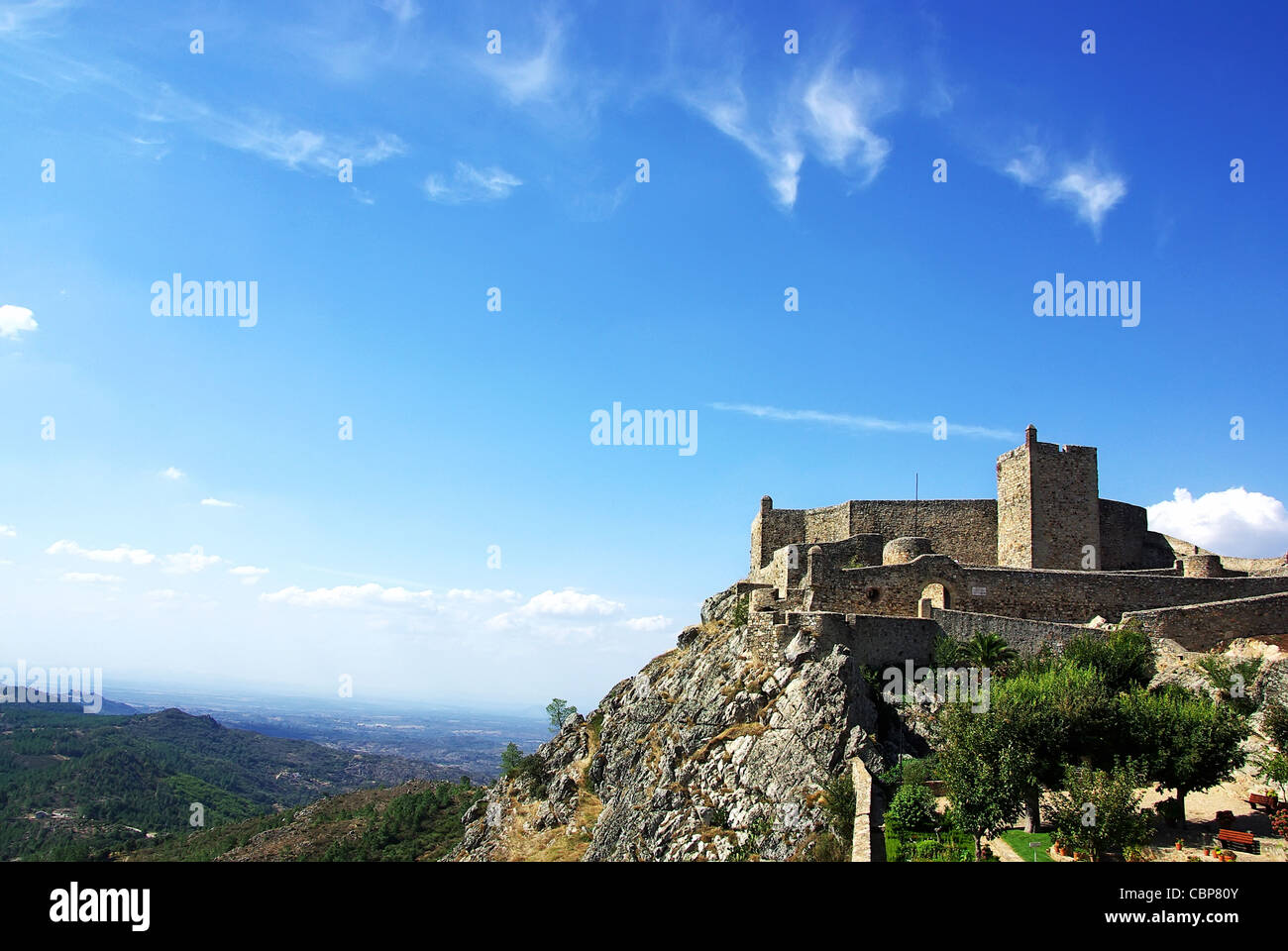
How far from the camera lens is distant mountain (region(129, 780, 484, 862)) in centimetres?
6188

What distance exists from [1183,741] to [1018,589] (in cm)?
1434

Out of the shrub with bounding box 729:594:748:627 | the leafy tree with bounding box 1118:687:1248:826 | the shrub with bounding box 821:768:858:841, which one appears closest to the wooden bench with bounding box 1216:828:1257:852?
the leafy tree with bounding box 1118:687:1248:826

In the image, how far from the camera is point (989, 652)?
30.9 meters

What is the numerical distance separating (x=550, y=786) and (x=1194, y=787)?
28919 mm

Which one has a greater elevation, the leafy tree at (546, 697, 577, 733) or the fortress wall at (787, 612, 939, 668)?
the fortress wall at (787, 612, 939, 668)

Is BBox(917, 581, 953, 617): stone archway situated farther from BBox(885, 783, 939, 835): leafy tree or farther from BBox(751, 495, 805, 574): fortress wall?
BBox(885, 783, 939, 835): leafy tree

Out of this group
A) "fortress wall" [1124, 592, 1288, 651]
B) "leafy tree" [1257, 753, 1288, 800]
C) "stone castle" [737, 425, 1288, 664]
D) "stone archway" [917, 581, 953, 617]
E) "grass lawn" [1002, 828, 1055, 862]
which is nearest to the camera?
A: "grass lawn" [1002, 828, 1055, 862]

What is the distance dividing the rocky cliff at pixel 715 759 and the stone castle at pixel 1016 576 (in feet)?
7.03

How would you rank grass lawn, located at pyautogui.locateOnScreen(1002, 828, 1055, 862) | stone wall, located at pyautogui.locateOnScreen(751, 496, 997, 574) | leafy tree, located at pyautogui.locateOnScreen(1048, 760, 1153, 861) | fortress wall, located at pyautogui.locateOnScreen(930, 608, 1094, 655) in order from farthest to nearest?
stone wall, located at pyautogui.locateOnScreen(751, 496, 997, 574), fortress wall, located at pyautogui.locateOnScreen(930, 608, 1094, 655), grass lawn, located at pyautogui.locateOnScreen(1002, 828, 1055, 862), leafy tree, located at pyautogui.locateOnScreen(1048, 760, 1153, 861)

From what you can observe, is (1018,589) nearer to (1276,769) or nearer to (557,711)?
(1276,769)

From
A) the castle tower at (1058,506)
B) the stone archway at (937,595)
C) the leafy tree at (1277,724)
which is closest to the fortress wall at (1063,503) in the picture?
the castle tower at (1058,506)

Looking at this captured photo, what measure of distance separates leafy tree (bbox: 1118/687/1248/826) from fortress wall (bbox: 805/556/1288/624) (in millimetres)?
12162

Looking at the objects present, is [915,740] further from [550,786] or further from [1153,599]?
[550,786]

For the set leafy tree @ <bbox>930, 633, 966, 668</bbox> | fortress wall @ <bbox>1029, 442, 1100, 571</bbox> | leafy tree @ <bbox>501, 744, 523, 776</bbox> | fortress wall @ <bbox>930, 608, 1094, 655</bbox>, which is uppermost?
fortress wall @ <bbox>1029, 442, 1100, 571</bbox>
